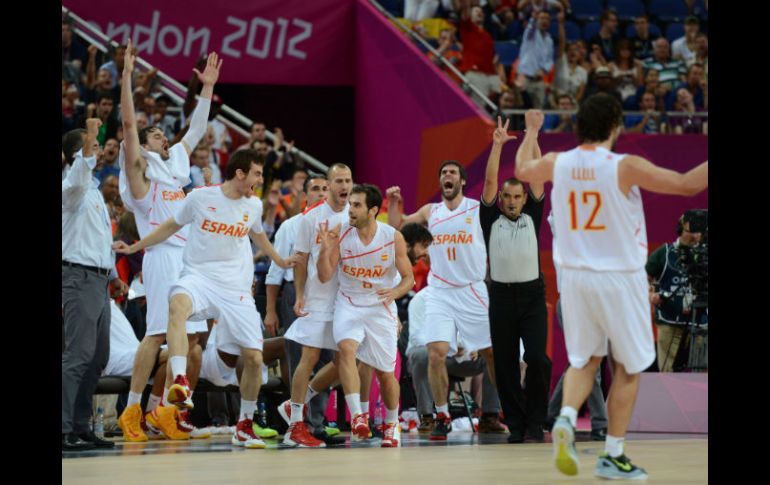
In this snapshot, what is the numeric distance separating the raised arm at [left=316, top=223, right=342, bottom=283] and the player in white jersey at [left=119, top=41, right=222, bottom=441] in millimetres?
1419

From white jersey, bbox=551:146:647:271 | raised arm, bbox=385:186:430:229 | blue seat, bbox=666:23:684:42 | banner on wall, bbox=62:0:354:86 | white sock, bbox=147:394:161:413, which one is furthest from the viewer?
blue seat, bbox=666:23:684:42

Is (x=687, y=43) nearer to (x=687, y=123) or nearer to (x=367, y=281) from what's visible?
(x=687, y=123)

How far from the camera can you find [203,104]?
1132 centimetres

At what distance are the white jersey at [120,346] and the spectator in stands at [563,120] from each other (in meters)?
6.59

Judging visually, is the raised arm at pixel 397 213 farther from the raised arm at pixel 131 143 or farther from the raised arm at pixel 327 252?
the raised arm at pixel 131 143

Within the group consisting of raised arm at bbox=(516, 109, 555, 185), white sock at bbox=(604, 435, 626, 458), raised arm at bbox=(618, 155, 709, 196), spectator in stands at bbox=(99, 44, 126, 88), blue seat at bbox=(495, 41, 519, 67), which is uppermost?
blue seat at bbox=(495, 41, 519, 67)

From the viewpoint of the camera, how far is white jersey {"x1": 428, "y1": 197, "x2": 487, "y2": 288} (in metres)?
12.3

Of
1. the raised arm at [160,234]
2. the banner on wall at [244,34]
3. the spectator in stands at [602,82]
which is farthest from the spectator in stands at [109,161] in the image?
the spectator in stands at [602,82]

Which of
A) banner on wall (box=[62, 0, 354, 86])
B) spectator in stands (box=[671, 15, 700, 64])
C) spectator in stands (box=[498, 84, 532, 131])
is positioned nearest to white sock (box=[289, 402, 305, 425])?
spectator in stands (box=[498, 84, 532, 131])

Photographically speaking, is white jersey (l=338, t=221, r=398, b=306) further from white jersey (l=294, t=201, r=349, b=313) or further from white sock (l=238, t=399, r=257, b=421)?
white sock (l=238, t=399, r=257, b=421)

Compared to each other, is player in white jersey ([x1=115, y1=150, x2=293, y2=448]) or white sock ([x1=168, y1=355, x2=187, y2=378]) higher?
player in white jersey ([x1=115, y1=150, x2=293, y2=448])
